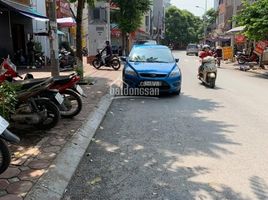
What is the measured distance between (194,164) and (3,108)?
3.02 m

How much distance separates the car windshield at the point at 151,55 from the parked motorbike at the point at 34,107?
585 cm

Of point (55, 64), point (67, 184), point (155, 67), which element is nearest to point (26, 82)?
point (67, 184)

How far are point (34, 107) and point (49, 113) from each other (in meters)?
0.36

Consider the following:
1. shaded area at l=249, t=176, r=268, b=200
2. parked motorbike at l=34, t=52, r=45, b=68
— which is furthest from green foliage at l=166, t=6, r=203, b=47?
shaded area at l=249, t=176, r=268, b=200

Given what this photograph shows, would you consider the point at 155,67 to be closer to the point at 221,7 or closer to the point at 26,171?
the point at 26,171

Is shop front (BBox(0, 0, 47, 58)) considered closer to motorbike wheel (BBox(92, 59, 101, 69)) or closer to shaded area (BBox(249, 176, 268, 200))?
motorbike wheel (BBox(92, 59, 101, 69))

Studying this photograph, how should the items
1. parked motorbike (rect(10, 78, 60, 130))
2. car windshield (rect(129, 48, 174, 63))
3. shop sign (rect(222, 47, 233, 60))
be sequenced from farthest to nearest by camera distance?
shop sign (rect(222, 47, 233, 60)) → car windshield (rect(129, 48, 174, 63)) → parked motorbike (rect(10, 78, 60, 130))

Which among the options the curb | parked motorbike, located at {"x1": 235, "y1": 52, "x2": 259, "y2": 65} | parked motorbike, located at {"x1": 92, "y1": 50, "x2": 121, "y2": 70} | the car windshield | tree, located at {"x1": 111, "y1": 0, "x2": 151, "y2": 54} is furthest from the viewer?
tree, located at {"x1": 111, "y1": 0, "x2": 151, "y2": 54}

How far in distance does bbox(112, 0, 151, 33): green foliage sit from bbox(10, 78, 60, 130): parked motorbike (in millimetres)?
29120

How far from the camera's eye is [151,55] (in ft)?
41.0

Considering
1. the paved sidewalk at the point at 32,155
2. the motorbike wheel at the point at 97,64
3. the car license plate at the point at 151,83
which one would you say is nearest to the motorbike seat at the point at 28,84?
the paved sidewalk at the point at 32,155

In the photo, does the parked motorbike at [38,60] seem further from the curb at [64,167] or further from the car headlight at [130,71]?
the curb at [64,167]

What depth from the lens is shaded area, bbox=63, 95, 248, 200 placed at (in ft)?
14.4

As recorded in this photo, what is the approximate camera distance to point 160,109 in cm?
946
